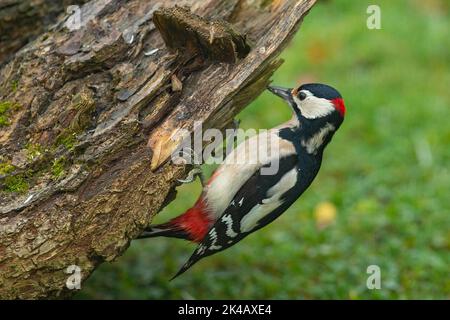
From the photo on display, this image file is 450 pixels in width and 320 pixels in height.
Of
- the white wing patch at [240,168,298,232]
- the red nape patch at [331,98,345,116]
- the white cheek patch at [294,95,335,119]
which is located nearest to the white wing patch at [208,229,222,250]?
the white wing patch at [240,168,298,232]

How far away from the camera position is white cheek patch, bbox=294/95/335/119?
15.4 ft

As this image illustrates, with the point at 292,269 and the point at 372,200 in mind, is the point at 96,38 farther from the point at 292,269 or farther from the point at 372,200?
A: the point at 372,200

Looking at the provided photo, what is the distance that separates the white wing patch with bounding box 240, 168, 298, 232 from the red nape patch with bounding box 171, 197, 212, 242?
268 millimetres

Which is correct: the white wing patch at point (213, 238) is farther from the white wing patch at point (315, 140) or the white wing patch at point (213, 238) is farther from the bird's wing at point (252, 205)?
the white wing patch at point (315, 140)

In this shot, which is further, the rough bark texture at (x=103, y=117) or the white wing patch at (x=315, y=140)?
the white wing patch at (x=315, y=140)

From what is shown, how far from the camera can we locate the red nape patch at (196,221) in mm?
4797

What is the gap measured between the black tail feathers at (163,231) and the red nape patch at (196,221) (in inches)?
1.3

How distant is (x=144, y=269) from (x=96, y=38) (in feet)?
6.93

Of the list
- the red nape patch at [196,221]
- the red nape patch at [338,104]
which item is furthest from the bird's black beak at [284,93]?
the red nape patch at [196,221]

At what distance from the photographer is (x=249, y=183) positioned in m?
4.72

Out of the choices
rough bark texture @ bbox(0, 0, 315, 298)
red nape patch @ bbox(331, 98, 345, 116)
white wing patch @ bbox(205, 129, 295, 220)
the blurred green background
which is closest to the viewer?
rough bark texture @ bbox(0, 0, 315, 298)

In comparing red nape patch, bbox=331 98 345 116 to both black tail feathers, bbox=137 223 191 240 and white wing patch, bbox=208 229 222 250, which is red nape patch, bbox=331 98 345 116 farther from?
black tail feathers, bbox=137 223 191 240
